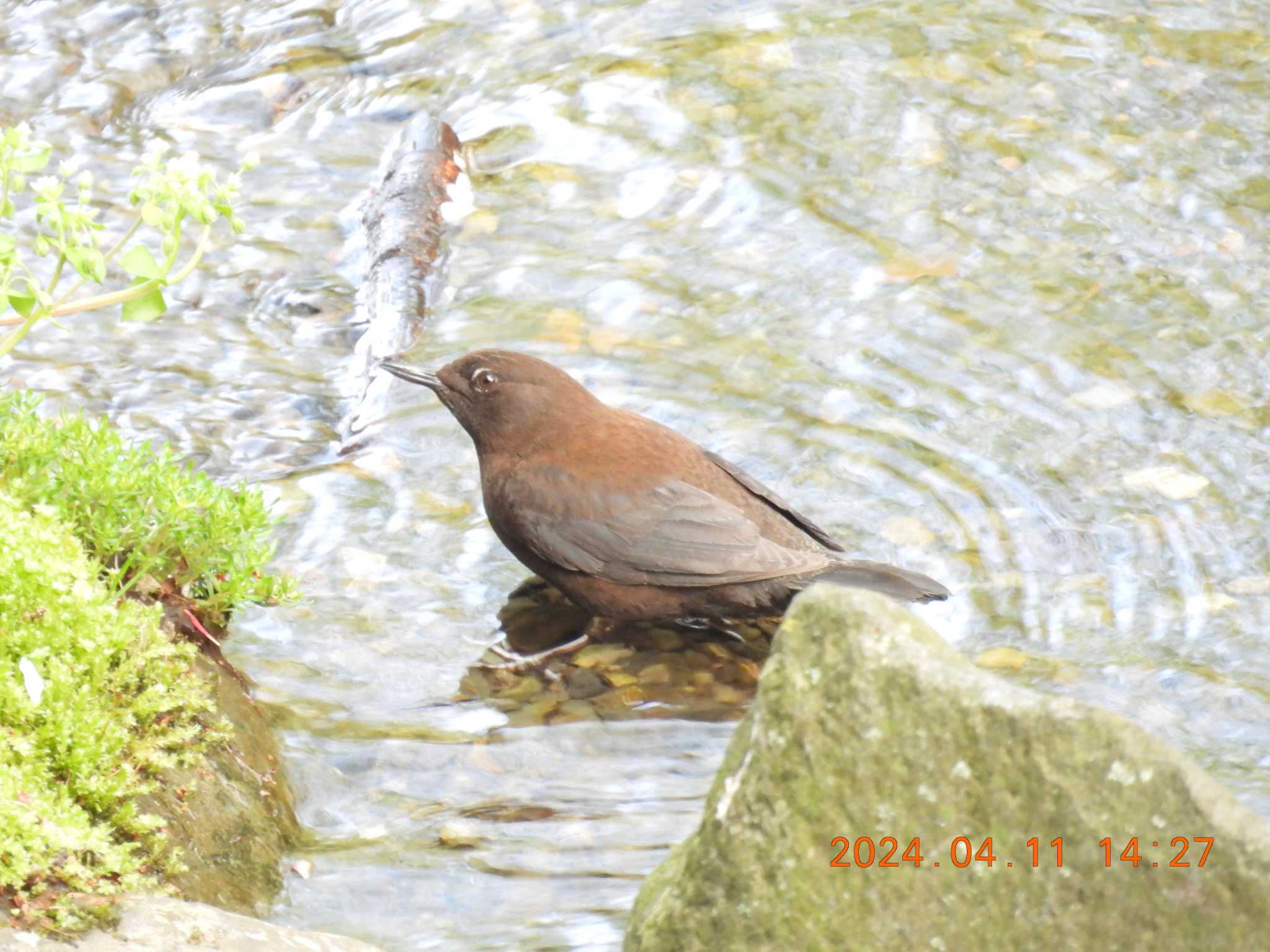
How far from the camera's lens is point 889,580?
4934mm

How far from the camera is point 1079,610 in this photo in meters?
5.18

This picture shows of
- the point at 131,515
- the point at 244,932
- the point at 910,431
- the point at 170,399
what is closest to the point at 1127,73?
the point at 910,431

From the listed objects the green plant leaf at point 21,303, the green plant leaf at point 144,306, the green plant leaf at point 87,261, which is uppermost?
the green plant leaf at point 87,261

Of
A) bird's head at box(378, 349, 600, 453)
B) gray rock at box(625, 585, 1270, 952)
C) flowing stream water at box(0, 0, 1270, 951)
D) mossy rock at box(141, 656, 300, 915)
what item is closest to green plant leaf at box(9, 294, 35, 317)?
flowing stream water at box(0, 0, 1270, 951)

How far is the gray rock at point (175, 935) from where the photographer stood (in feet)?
9.25

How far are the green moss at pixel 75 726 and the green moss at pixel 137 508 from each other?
0.16 meters

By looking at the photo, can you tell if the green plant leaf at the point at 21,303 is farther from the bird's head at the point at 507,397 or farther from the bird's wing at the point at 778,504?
the bird's wing at the point at 778,504

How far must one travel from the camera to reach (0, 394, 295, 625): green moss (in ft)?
13.3

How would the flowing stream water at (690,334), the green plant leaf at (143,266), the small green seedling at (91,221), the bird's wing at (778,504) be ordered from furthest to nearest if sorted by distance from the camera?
the bird's wing at (778,504) → the flowing stream water at (690,334) → the green plant leaf at (143,266) → the small green seedling at (91,221)

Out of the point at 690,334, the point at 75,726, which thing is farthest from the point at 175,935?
the point at 690,334

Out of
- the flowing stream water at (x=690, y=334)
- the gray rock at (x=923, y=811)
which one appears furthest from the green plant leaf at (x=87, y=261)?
the gray rock at (x=923, y=811)

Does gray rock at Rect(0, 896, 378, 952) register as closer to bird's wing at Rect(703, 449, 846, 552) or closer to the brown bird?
the brown bird
